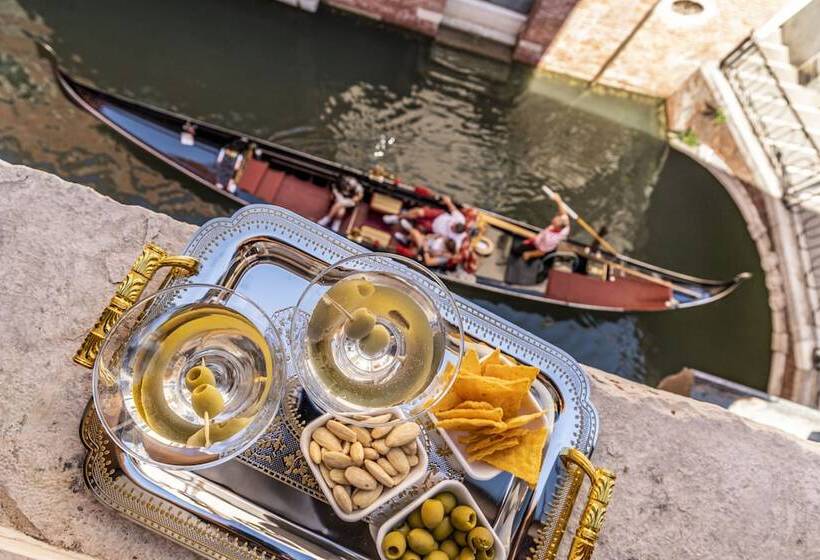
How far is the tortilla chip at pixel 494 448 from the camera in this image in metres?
1.85

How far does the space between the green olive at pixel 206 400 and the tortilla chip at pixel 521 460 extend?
901 millimetres

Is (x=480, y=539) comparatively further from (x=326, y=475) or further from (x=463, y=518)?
(x=326, y=475)

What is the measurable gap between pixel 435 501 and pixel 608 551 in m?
0.84

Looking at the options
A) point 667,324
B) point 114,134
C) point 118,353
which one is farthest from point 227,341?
point 667,324

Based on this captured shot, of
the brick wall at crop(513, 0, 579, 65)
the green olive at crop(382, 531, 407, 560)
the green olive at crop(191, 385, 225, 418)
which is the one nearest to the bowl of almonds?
the green olive at crop(382, 531, 407, 560)

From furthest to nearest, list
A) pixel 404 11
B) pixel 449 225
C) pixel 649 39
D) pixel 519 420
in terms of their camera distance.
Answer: pixel 404 11 < pixel 649 39 < pixel 449 225 < pixel 519 420

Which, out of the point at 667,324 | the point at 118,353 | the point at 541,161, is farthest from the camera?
the point at 541,161

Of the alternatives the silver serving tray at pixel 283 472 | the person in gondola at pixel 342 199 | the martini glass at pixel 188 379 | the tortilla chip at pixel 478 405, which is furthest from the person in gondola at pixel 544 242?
the martini glass at pixel 188 379

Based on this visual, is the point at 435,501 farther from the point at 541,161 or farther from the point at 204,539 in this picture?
the point at 541,161

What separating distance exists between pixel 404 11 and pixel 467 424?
6471 mm

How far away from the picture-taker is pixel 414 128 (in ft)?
22.1

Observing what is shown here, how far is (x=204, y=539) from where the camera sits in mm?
1800

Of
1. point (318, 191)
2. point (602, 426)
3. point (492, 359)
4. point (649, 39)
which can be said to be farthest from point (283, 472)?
point (649, 39)

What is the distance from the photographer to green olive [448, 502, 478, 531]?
1.75m
